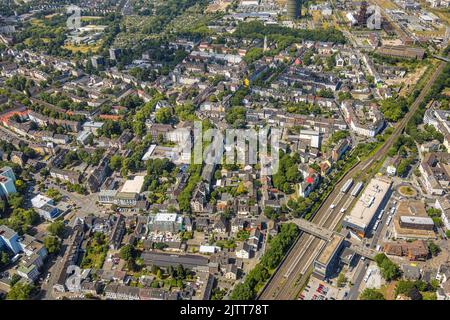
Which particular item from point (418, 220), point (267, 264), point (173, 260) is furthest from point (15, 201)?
point (418, 220)

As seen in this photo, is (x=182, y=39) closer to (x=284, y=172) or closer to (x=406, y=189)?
(x=284, y=172)

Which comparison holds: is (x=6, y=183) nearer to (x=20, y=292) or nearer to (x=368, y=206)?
(x=20, y=292)

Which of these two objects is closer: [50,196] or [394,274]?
[394,274]

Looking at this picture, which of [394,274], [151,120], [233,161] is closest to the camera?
[394,274]

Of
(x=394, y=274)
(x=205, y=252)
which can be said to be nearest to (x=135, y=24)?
(x=205, y=252)

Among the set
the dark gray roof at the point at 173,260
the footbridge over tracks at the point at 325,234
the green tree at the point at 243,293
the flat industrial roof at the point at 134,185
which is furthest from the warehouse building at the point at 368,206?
the flat industrial roof at the point at 134,185

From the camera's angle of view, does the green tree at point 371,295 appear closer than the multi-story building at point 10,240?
Yes

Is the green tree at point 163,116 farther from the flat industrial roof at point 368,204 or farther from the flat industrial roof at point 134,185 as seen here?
the flat industrial roof at point 368,204
